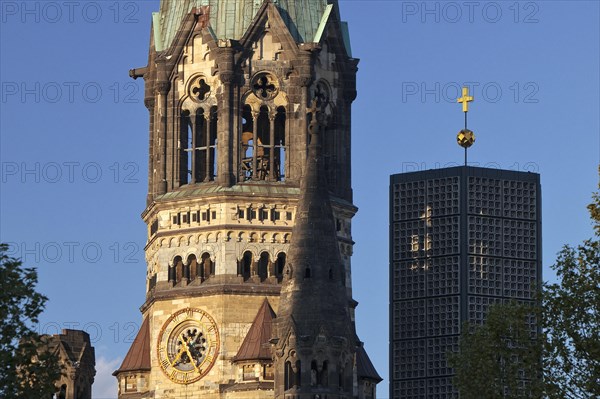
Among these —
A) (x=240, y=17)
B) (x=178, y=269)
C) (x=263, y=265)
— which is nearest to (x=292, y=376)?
(x=263, y=265)

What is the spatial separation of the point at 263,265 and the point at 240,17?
47.5ft

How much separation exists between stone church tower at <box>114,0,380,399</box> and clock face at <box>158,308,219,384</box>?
6 centimetres

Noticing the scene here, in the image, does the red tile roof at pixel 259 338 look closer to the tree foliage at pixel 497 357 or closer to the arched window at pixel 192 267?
the arched window at pixel 192 267

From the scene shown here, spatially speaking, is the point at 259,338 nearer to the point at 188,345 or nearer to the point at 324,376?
the point at 188,345

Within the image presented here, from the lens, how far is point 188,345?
167 meters

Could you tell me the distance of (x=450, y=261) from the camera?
199 meters

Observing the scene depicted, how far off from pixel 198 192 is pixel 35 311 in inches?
1815

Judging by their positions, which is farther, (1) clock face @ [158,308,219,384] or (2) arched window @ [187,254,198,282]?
(2) arched window @ [187,254,198,282]

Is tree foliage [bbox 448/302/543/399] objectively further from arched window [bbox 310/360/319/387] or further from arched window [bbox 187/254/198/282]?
arched window [bbox 187/254/198/282]

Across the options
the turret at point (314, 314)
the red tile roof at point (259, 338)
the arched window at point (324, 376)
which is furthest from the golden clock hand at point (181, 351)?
the arched window at point (324, 376)

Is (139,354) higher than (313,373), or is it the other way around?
(139,354)

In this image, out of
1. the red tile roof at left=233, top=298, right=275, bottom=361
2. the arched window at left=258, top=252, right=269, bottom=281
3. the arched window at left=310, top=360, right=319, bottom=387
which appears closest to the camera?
the arched window at left=310, top=360, right=319, bottom=387

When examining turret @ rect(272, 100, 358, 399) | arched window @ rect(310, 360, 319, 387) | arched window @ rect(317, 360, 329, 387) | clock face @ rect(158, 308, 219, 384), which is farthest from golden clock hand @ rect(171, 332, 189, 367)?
arched window @ rect(317, 360, 329, 387)

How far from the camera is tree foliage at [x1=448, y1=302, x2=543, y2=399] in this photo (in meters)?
→ 136
